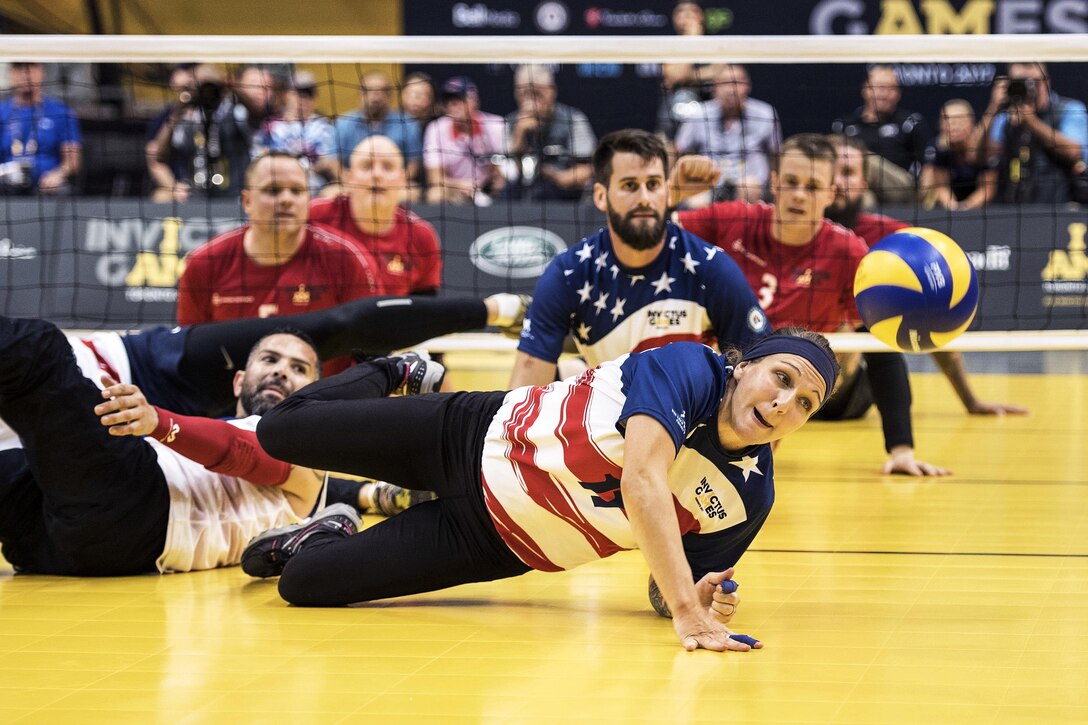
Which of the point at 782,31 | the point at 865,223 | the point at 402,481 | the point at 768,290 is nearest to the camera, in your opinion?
the point at 402,481

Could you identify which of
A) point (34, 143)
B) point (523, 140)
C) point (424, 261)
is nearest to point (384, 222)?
point (424, 261)

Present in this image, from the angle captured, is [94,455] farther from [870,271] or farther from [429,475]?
[870,271]

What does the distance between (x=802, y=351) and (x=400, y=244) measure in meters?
4.54

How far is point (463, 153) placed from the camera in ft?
36.3

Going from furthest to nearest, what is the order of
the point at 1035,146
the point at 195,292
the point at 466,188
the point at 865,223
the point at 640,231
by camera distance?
the point at 1035,146
the point at 466,188
the point at 865,223
the point at 195,292
the point at 640,231

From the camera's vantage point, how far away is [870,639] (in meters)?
3.56

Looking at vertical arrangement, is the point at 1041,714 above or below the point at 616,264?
below

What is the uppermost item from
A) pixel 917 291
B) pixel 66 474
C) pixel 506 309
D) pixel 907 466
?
pixel 917 291

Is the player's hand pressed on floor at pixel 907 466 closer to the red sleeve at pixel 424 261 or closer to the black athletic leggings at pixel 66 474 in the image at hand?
the red sleeve at pixel 424 261

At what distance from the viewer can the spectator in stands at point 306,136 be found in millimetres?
11031

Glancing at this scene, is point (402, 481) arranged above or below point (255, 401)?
below

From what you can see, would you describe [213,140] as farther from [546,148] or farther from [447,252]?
[546,148]

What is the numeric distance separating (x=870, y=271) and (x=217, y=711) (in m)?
3.02

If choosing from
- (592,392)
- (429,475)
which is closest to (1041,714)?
(592,392)
